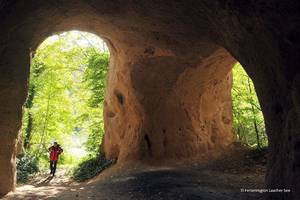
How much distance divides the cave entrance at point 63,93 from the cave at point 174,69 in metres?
3.39

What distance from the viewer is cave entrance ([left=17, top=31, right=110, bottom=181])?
1822 centimetres

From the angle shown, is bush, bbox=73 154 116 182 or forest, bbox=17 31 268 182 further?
forest, bbox=17 31 268 182

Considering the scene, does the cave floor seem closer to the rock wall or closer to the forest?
the rock wall

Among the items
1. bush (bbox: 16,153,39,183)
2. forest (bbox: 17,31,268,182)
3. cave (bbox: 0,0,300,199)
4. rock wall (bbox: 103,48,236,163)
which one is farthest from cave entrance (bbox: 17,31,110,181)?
rock wall (bbox: 103,48,236,163)

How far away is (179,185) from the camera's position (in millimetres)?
7652

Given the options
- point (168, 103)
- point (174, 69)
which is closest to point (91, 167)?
point (168, 103)

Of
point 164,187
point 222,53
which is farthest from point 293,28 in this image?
point 222,53

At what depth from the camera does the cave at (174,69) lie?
5203 millimetres

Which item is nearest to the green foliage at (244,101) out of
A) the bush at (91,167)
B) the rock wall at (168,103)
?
the rock wall at (168,103)

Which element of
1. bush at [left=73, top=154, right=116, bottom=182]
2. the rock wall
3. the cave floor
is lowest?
bush at [left=73, top=154, right=116, bottom=182]

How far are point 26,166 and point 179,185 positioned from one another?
10288 millimetres

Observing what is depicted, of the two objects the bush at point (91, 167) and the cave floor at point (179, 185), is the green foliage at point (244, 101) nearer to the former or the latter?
the cave floor at point (179, 185)

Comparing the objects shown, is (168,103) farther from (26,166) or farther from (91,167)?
(26,166)

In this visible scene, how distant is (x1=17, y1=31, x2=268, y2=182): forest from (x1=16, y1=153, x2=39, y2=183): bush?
69 millimetres
